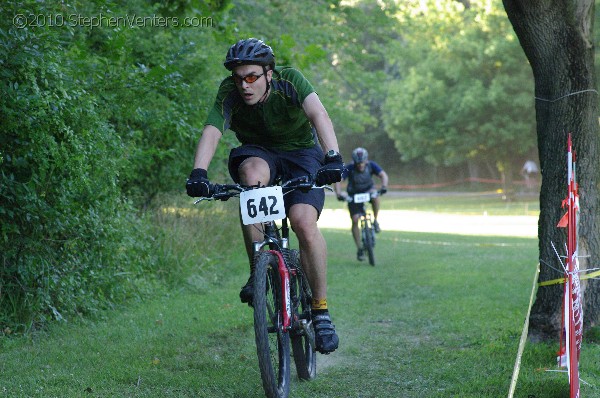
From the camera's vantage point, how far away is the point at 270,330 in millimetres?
5445

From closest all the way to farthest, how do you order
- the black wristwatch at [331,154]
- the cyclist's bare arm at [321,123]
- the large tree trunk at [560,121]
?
the black wristwatch at [331,154] < the cyclist's bare arm at [321,123] < the large tree trunk at [560,121]

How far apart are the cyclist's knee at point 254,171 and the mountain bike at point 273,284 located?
175 millimetres

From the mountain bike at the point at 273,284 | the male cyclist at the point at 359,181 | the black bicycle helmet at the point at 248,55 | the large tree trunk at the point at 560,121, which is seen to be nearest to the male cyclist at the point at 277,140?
the black bicycle helmet at the point at 248,55

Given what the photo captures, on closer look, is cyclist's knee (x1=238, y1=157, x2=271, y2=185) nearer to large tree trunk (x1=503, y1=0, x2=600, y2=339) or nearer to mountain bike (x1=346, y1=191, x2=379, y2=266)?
large tree trunk (x1=503, y1=0, x2=600, y2=339)

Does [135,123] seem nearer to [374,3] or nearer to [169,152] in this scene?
[169,152]

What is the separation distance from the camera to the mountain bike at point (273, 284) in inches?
207

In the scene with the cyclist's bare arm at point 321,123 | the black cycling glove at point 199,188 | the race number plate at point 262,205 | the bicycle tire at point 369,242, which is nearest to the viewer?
the black cycling glove at point 199,188

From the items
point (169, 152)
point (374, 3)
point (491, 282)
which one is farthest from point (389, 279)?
point (374, 3)

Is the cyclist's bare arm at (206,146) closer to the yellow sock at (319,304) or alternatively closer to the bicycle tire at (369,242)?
the yellow sock at (319,304)

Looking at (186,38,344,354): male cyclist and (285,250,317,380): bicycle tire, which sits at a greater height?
(186,38,344,354): male cyclist

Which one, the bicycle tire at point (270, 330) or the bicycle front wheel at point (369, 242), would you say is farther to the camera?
the bicycle front wheel at point (369, 242)

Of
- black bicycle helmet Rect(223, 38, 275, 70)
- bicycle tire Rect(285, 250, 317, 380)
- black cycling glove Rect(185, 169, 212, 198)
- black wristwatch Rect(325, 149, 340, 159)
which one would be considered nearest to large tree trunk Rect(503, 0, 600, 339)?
bicycle tire Rect(285, 250, 317, 380)

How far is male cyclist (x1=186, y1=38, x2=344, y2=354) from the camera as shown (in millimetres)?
5695

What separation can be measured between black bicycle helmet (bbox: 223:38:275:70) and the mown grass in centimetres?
203
